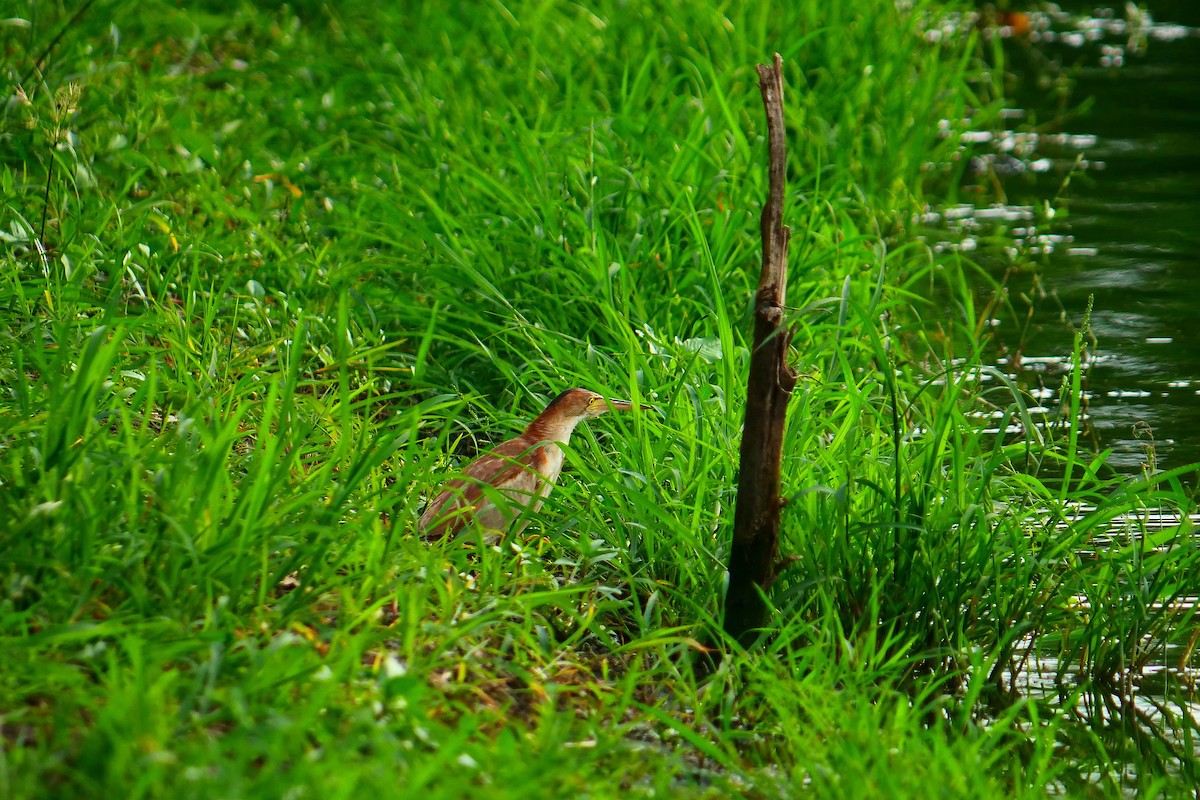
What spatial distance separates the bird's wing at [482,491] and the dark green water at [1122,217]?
1845 millimetres

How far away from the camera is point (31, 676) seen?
10.4 ft

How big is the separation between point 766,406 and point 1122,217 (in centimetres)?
547

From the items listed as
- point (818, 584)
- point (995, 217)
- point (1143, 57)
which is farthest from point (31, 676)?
point (1143, 57)

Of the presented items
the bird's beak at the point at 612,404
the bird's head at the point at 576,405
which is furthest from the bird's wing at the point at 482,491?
the bird's beak at the point at 612,404

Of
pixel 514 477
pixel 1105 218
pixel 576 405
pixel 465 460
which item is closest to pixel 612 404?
pixel 576 405

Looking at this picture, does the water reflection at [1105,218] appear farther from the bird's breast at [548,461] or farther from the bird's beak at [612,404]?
the bird's breast at [548,461]

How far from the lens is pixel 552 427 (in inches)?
182

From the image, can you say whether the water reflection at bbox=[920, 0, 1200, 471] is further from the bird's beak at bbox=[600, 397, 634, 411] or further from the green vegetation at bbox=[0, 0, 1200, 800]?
the bird's beak at bbox=[600, 397, 634, 411]

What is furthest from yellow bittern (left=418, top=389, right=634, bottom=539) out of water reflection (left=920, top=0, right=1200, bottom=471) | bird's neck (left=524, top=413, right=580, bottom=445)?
water reflection (left=920, top=0, right=1200, bottom=471)

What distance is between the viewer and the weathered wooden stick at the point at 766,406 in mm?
3803

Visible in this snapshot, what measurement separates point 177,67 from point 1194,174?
6.01m

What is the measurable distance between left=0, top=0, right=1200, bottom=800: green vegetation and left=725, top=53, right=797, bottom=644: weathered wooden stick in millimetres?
161

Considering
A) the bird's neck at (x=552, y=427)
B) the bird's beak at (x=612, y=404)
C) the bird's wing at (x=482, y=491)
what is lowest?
the bird's wing at (x=482, y=491)

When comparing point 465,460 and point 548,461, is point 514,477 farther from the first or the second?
point 465,460
